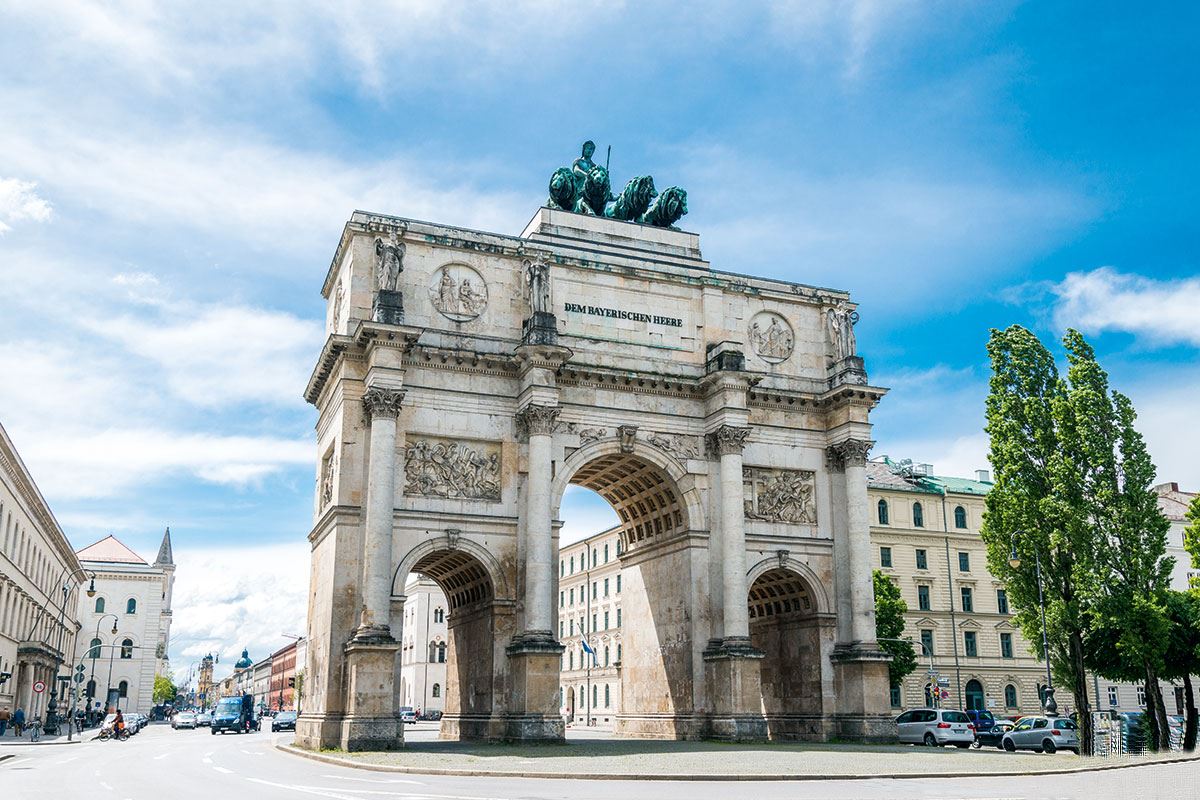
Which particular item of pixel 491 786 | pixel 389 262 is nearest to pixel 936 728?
pixel 389 262

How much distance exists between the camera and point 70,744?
47094mm

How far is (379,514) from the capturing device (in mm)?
32094

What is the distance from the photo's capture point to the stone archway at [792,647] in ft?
123

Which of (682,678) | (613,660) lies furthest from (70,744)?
(613,660)

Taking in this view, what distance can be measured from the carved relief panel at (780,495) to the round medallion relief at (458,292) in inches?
441

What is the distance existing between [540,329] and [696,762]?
50.9 ft

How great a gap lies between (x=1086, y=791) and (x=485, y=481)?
21.0 m

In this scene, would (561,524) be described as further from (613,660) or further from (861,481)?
(613,660)

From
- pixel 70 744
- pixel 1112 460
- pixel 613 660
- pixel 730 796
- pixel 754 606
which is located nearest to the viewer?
pixel 730 796

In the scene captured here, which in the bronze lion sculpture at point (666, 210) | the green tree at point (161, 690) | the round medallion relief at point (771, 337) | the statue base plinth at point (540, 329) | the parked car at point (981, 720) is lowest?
the green tree at point (161, 690)

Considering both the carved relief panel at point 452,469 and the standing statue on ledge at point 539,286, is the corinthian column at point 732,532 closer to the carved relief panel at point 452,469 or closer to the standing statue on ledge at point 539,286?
the standing statue on ledge at point 539,286

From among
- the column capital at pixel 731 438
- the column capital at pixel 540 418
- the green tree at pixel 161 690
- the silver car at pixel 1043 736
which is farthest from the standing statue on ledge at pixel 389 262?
the green tree at pixel 161 690

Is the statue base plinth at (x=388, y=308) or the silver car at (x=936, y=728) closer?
the statue base plinth at (x=388, y=308)

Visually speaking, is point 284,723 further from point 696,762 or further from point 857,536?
point 696,762
